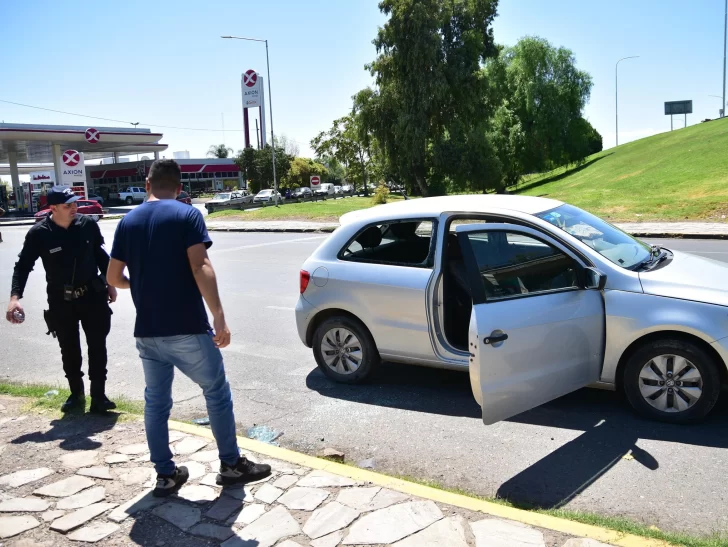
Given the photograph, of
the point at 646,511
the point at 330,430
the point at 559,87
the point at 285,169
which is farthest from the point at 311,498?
the point at 285,169

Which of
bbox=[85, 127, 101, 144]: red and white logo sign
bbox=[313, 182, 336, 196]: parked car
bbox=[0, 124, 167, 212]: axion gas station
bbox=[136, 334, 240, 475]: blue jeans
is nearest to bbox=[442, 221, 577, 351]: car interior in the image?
bbox=[136, 334, 240, 475]: blue jeans

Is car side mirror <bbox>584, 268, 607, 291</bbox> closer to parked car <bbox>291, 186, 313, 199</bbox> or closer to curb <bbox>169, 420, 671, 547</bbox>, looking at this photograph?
curb <bbox>169, 420, 671, 547</bbox>

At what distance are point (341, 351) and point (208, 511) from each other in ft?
8.20

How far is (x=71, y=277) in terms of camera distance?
500 cm

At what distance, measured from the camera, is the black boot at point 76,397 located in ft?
17.4

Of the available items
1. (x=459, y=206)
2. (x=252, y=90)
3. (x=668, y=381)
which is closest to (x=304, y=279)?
(x=459, y=206)

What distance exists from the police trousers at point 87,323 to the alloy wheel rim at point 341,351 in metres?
1.92

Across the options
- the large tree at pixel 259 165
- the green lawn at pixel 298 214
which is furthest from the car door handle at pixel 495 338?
the large tree at pixel 259 165

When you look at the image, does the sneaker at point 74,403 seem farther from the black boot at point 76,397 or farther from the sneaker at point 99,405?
the sneaker at point 99,405

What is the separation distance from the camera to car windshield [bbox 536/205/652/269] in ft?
16.5

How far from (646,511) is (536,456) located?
0.86m

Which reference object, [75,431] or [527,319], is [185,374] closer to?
[75,431]

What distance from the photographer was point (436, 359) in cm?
534

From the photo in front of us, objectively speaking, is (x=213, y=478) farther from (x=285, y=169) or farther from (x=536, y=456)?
(x=285, y=169)
